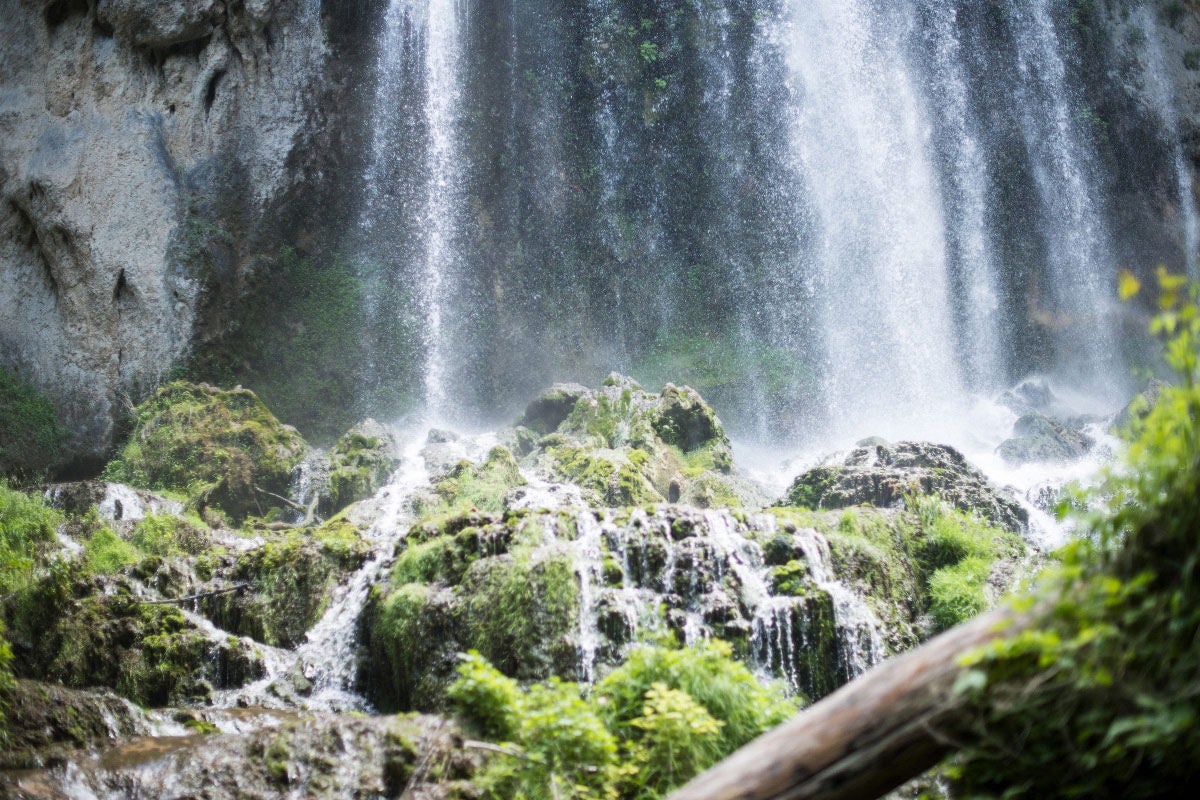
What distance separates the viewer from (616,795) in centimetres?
460

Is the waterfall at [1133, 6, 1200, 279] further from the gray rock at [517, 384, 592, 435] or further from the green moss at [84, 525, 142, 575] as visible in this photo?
the green moss at [84, 525, 142, 575]

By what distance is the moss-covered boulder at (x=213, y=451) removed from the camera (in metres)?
14.0

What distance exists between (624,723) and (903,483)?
6.56 meters

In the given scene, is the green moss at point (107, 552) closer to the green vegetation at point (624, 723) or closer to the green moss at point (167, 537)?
the green moss at point (167, 537)

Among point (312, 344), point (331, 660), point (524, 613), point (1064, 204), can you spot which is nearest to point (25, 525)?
point (331, 660)

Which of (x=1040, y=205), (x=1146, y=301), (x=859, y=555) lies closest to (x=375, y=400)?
(x=859, y=555)

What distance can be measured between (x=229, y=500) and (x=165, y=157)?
Result: 7688 millimetres

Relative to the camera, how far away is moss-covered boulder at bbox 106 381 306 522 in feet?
46.1

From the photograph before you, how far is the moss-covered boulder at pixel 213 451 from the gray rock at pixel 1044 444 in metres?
12.5

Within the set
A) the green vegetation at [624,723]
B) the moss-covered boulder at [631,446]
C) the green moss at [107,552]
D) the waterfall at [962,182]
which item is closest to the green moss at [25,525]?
the green moss at [107,552]

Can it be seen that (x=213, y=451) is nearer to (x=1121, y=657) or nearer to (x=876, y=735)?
(x=876, y=735)

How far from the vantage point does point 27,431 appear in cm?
1573

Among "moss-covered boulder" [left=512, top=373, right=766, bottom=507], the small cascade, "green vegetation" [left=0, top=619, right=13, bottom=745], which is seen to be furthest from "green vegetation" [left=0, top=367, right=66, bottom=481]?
the small cascade

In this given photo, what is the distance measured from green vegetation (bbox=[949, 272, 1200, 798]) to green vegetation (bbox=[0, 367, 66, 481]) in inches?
651
